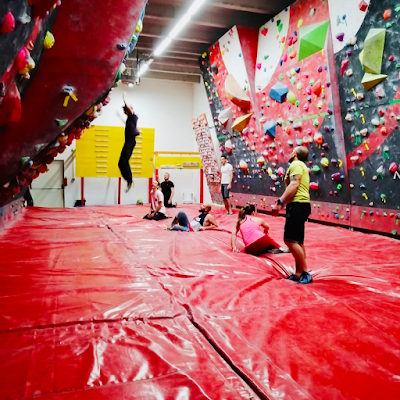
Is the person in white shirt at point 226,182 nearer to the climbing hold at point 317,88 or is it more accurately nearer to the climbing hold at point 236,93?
the climbing hold at point 236,93

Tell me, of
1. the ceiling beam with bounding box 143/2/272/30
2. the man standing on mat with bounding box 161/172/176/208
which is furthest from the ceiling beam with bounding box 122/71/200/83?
the ceiling beam with bounding box 143/2/272/30

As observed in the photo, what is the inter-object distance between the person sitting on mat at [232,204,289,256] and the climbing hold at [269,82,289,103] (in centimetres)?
297

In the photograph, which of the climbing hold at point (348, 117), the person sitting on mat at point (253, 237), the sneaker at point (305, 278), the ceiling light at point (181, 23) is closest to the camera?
the sneaker at point (305, 278)

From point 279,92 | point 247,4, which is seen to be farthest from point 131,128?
point 247,4

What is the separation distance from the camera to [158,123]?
12203 mm

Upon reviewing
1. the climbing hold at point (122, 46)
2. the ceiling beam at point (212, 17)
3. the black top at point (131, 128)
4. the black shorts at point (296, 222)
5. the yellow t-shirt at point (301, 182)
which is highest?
the ceiling beam at point (212, 17)

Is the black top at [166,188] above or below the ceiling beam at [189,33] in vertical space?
below

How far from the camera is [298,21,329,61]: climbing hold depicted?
529cm

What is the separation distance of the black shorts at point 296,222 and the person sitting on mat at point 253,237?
2.62 ft

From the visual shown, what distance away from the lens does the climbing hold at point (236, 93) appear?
743 cm

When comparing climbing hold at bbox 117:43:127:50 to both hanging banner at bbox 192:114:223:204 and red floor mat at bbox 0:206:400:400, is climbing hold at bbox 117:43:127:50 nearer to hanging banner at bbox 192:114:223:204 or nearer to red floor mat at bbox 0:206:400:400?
red floor mat at bbox 0:206:400:400

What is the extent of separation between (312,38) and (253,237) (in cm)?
349

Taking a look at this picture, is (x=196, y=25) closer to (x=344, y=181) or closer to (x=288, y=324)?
(x=344, y=181)

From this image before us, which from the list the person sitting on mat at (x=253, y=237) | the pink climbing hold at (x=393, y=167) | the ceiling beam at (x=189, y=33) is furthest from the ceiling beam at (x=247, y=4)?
the person sitting on mat at (x=253, y=237)
